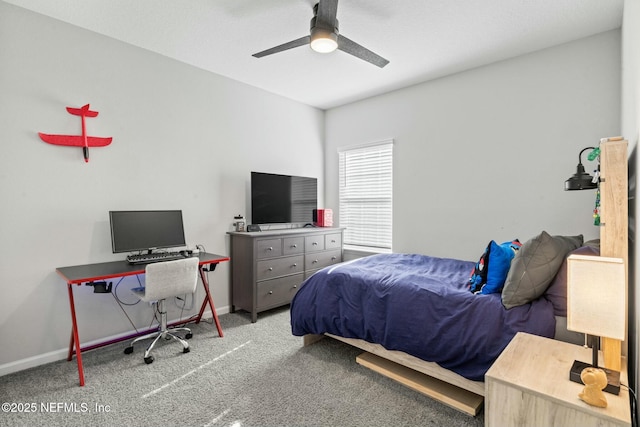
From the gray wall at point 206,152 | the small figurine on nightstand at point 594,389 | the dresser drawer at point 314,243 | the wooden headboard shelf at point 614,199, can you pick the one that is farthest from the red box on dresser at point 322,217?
the small figurine on nightstand at point 594,389

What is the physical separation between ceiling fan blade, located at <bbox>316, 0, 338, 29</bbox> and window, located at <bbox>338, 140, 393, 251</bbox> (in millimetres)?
2220

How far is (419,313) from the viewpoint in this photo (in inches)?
85.6

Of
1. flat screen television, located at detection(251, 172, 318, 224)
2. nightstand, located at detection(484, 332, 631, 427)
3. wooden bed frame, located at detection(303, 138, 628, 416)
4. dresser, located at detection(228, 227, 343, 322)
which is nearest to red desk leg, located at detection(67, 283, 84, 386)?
dresser, located at detection(228, 227, 343, 322)

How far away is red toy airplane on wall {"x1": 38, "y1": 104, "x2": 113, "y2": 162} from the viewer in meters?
2.63

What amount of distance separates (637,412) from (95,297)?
3.60m

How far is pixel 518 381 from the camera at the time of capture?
4.17ft

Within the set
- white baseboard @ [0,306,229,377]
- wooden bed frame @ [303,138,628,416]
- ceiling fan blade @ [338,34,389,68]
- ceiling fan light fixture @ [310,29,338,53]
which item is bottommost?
white baseboard @ [0,306,229,377]

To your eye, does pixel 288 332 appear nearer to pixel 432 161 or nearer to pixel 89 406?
pixel 89 406

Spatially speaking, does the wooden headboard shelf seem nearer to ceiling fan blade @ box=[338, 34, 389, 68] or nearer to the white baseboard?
ceiling fan blade @ box=[338, 34, 389, 68]

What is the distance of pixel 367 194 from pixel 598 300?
3.43m

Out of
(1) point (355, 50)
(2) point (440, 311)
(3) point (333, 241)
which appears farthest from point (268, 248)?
(1) point (355, 50)

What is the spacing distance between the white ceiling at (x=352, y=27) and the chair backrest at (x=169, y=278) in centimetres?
197

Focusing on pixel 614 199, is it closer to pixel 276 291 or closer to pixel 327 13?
pixel 327 13

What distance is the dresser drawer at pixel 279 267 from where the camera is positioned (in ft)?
11.7
